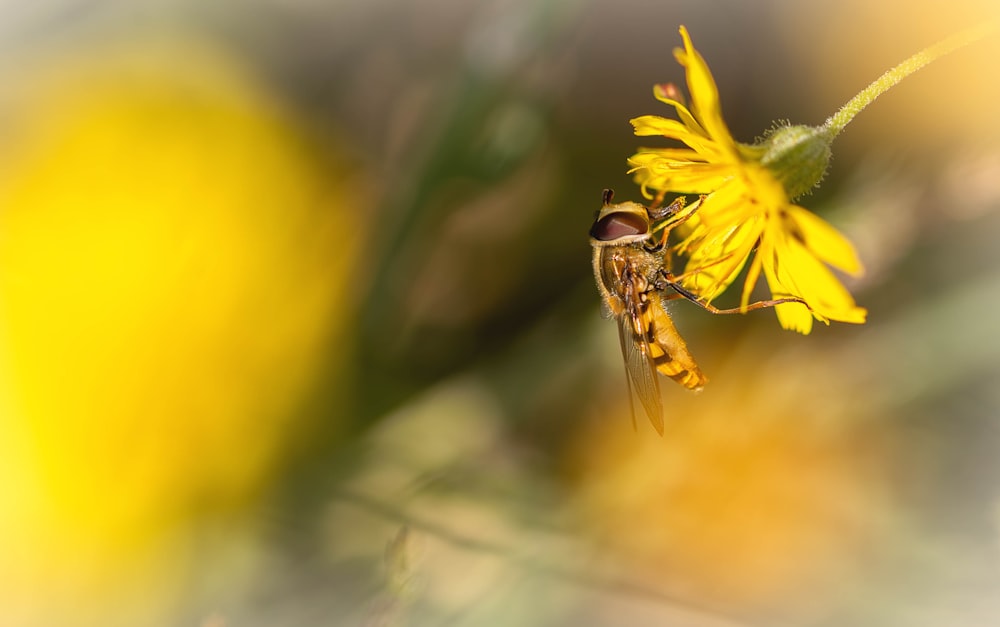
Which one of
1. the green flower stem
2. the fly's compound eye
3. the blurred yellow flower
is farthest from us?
the blurred yellow flower

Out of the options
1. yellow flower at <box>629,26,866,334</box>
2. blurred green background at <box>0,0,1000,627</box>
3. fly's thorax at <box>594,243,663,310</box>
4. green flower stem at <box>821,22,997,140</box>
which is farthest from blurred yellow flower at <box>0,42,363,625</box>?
green flower stem at <box>821,22,997,140</box>

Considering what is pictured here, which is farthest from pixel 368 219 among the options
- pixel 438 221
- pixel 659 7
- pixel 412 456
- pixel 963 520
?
pixel 963 520

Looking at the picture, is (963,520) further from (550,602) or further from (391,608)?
(391,608)

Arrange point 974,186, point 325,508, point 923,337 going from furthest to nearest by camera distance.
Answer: point 325,508
point 923,337
point 974,186

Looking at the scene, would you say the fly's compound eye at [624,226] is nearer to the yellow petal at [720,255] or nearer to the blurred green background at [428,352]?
the yellow petal at [720,255]

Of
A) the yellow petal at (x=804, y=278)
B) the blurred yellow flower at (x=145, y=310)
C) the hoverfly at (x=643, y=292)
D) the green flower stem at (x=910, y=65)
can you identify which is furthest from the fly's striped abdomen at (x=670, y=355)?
the blurred yellow flower at (x=145, y=310)

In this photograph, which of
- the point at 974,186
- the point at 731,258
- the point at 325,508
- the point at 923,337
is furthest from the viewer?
the point at 325,508

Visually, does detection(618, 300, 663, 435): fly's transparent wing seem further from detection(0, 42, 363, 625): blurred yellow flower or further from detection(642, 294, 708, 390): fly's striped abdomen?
detection(0, 42, 363, 625): blurred yellow flower
